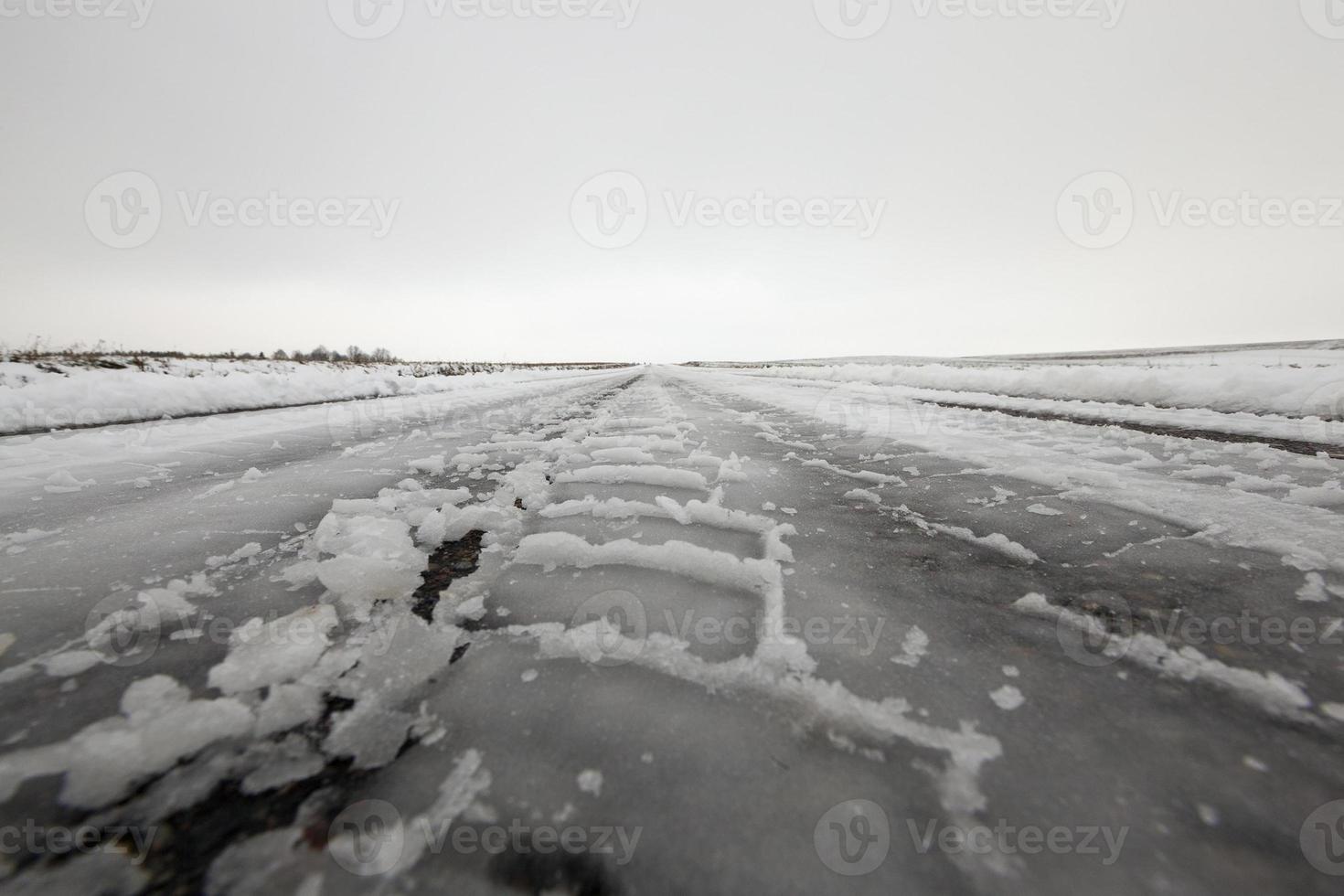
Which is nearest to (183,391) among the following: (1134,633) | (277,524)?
(277,524)

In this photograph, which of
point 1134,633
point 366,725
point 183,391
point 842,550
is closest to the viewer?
Answer: point 366,725

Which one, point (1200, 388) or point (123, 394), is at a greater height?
point (123, 394)

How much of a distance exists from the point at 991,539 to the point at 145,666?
2.60 metres

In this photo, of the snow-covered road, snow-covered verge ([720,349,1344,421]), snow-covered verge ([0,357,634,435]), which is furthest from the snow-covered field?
snow-covered verge ([0,357,634,435])

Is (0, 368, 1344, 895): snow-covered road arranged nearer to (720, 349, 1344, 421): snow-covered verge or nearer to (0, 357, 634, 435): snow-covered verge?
(720, 349, 1344, 421): snow-covered verge

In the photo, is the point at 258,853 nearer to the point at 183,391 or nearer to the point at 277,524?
the point at 277,524

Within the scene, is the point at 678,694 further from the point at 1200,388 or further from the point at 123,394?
the point at 1200,388

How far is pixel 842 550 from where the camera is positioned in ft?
6.20

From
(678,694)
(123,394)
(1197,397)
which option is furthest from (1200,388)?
(123,394)

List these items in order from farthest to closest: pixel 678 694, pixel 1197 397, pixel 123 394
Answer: pixel 1197 397 → pixel 123 394 → pixel 678 694

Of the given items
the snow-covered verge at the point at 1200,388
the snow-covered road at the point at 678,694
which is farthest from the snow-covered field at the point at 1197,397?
the snow-covered road at the point at 678,694

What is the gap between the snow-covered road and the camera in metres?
0.74

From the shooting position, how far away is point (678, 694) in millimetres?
1085

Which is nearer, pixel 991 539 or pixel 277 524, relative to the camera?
pixel 991 539
